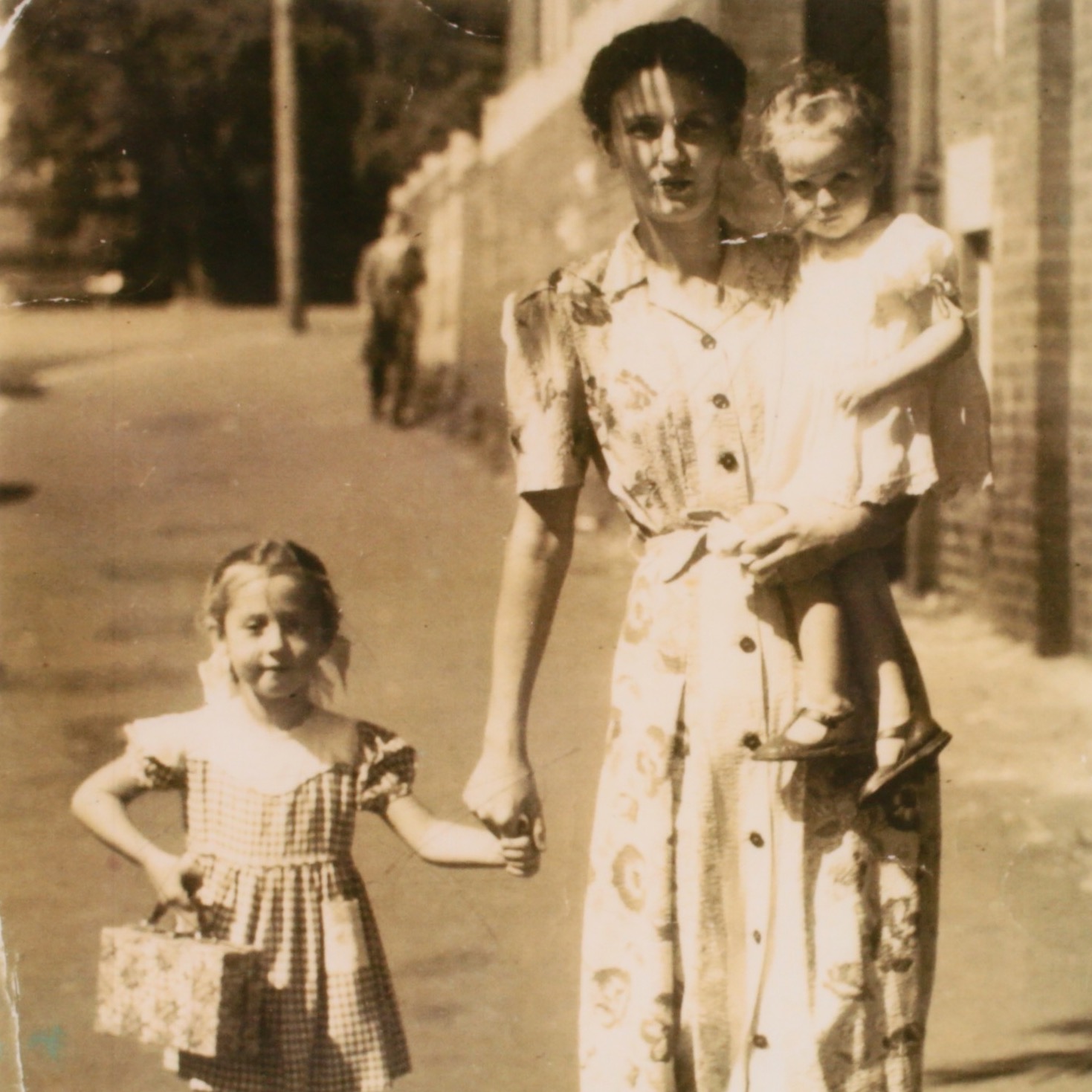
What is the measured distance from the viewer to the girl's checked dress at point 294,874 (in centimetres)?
256

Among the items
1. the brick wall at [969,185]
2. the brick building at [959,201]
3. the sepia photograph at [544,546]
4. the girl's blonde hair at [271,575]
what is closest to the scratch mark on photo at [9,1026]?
the sepia photograph at [544,546]

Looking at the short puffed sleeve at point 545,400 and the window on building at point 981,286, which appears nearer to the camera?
the short puffed sleeve at point 545,400

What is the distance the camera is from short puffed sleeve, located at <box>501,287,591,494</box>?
234 cm

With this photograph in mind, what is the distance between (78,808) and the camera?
2.65 meters

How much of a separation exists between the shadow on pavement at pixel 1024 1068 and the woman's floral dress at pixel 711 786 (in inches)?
35.8

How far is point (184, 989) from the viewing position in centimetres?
251

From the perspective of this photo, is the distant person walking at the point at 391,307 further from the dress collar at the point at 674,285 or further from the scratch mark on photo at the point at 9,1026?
the scratch mark on photo at the point at 9,1026

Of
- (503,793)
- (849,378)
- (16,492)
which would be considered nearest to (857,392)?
(849,378)

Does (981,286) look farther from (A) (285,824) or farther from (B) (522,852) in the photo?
(A) (285,824)

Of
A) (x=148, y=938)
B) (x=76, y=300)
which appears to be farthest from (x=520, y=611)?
(x=76, y=300)

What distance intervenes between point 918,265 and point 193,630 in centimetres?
144

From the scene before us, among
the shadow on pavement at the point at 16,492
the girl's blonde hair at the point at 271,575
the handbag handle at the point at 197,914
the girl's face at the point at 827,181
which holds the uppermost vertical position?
the girl's face at the point at 827,181

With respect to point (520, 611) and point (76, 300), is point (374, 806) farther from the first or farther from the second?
point (76, 300)

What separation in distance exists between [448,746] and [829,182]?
4.00 feet
